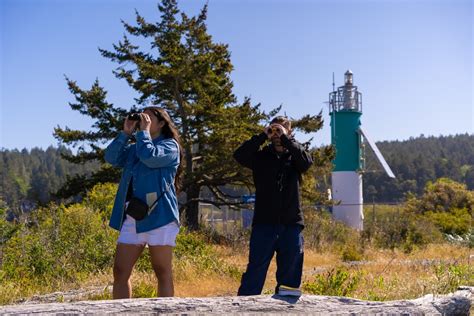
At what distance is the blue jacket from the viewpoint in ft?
12.7

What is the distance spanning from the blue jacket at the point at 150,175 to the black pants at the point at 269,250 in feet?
2.49

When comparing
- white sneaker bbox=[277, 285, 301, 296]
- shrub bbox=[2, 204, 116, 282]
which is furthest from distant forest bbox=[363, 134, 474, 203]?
white sneaker bbox=[277, 285, 301, 296]

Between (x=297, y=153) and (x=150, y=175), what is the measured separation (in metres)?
1.11

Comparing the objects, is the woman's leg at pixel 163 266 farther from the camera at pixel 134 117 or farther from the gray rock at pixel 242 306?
the camera at pixel 134 117

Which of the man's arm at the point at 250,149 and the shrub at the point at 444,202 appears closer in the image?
the man's arm at the point at 250,149

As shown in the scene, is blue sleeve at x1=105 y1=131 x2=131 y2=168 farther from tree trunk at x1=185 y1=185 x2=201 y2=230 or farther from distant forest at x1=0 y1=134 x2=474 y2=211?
distant forest at x1=0 y1=134 x2=474 y2=211

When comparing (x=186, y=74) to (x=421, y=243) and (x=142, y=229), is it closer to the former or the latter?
(x=421, y=243)

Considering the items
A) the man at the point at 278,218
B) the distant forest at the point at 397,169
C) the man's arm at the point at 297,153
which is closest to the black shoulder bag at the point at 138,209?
the man at the point at 278,218

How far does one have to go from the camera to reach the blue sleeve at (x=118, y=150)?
4.16 metres

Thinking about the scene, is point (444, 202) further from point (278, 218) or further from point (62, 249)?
point (278, 218)

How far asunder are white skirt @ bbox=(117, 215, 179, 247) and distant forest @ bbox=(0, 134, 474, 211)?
41.6m

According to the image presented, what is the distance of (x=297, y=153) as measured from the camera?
4.44m

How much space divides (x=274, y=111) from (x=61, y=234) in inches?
417

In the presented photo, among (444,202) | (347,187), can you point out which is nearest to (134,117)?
(347,187)
